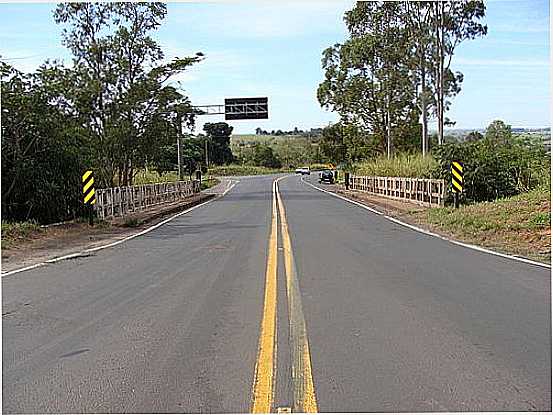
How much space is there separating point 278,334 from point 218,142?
11782 cm

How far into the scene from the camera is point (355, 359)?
20.8 feet

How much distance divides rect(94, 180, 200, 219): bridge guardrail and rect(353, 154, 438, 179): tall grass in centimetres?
1206

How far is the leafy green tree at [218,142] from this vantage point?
120938 mm

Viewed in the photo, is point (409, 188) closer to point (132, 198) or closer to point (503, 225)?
point (132, 198)

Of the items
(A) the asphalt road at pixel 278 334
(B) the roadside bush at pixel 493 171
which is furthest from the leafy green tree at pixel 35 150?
(B) the roadside bush at pixel 493 171

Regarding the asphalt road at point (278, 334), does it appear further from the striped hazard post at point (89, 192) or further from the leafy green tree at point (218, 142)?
the leafy green tree at point (218, 142)

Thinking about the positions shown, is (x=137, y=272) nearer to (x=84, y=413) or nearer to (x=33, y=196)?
(x=84, y=413)

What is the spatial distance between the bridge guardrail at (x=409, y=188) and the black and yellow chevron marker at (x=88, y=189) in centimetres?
1237

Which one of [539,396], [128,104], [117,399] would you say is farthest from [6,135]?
[539,396]

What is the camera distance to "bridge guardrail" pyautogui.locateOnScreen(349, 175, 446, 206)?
26719 millimetres

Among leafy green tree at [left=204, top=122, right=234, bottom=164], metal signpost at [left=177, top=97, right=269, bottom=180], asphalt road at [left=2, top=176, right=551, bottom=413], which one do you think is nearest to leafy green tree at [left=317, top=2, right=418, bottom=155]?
metal signpost at [left=177, top=97, right=269, bottom=180]

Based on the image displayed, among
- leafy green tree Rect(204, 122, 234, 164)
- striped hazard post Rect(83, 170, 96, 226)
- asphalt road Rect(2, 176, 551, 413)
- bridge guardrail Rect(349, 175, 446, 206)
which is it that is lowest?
asphalt road Rect(2, 176, 551, 413)

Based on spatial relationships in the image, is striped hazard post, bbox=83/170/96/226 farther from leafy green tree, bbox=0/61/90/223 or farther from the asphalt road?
the asphalt road

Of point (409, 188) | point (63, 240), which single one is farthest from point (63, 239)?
point (409, 188)
